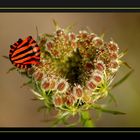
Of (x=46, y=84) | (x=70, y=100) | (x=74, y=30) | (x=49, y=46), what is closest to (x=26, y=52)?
(x=49, y=46)

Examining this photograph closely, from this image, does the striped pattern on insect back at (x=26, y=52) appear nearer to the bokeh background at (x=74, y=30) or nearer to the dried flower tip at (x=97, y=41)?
the dried flower tip at (x=97, y=41)

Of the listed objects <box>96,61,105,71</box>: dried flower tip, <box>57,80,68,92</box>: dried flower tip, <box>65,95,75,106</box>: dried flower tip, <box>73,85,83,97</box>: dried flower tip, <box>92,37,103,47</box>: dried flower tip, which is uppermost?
<box>92,37,103,47</box>: dried flower tip

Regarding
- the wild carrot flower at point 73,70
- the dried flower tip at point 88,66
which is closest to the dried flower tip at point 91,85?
the wild carrot flower at point 73,70

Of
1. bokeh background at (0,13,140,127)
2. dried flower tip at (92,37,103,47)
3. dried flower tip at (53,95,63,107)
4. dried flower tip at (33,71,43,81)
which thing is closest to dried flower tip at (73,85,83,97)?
dried flower tip at (53,95,63,107)

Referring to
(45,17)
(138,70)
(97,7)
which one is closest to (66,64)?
(97,7)

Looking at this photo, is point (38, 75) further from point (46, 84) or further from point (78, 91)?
point (78, 91)

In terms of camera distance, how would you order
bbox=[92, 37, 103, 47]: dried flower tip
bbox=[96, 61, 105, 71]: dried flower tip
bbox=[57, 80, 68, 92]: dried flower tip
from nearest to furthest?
1. bbox=[57, 80, 68, 92]: dried flower tip
2. bbox=[96, 61, 105, 71]: dried flower tip
3. bbox=[92, 37, 103, 47]: dried flower tip

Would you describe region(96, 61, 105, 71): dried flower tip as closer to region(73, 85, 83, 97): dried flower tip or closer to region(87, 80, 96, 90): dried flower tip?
region(87, 80, 96, 90): dried flower tip
